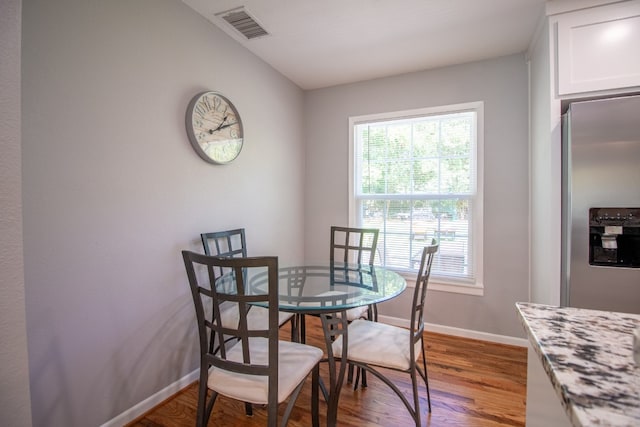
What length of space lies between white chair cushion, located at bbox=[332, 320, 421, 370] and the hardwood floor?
43cm

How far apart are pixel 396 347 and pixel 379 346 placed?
9cm

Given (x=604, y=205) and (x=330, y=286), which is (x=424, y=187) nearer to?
(x=604, y=205)

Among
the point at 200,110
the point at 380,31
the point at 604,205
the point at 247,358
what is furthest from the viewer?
the point at 380,31

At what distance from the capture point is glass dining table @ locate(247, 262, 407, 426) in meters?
1.53

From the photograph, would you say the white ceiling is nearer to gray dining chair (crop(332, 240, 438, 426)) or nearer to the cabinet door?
the cabinet door

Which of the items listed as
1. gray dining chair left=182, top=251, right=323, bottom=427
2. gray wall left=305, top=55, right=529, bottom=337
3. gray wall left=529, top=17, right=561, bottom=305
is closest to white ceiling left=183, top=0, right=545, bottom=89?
gray wall left=305, top=55, right=529, bottom=337

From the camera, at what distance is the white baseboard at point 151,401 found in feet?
5.46

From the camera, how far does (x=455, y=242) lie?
9.53ft

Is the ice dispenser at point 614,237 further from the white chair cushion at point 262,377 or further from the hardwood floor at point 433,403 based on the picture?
the white chair cushion at point 262,377

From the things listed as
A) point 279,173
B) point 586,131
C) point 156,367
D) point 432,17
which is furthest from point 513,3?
point 156,367

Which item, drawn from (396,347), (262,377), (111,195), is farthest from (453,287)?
(111,195)

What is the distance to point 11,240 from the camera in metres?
0.72

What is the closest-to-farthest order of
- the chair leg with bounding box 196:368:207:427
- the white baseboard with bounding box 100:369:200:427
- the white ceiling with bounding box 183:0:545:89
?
the chair leg with bounding box 196:368:207:427, the white baseboard with bounding box 100:369:200:427, the white ceiling with bounding box 183:0:545:89

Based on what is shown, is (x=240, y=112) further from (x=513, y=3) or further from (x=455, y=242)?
(x=455, y=242)
